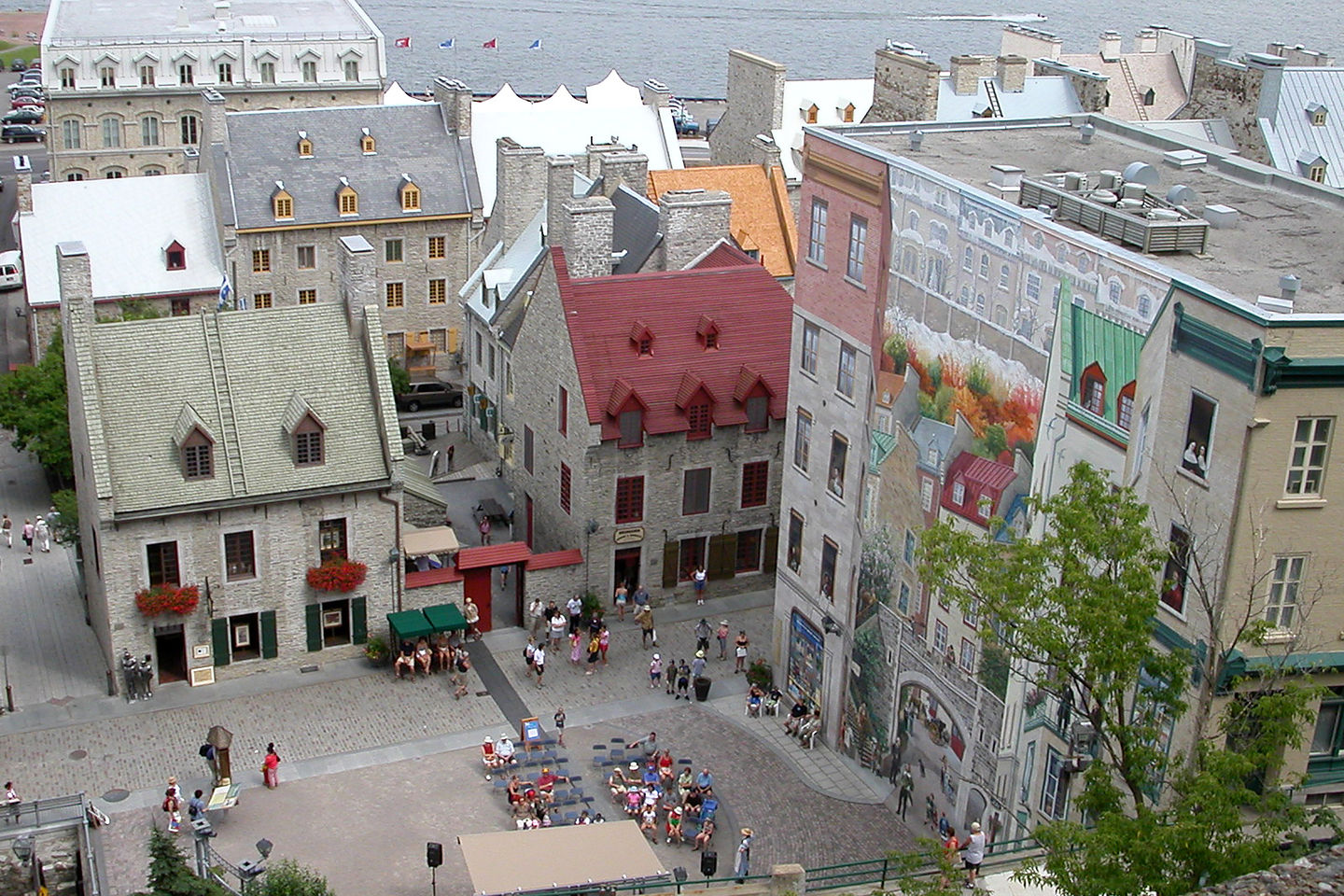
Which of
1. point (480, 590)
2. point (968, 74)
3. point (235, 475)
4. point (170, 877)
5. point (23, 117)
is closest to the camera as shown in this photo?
point (170, 877)

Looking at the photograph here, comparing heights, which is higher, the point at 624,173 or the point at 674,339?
the point at 624,173

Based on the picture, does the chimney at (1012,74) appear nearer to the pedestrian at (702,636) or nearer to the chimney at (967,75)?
the chimney at (967,75)

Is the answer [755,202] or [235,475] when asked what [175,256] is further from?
[235,475]

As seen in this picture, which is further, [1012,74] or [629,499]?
[1012,74]

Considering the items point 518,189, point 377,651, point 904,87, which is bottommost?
point 377,651

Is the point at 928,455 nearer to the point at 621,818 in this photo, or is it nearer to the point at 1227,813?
the point at 621,818

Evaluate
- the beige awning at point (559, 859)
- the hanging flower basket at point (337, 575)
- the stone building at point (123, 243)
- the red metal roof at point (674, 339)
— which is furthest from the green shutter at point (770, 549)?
the stone building at point (123, 243)

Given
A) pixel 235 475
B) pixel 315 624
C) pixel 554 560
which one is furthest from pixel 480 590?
pixel 235 475
